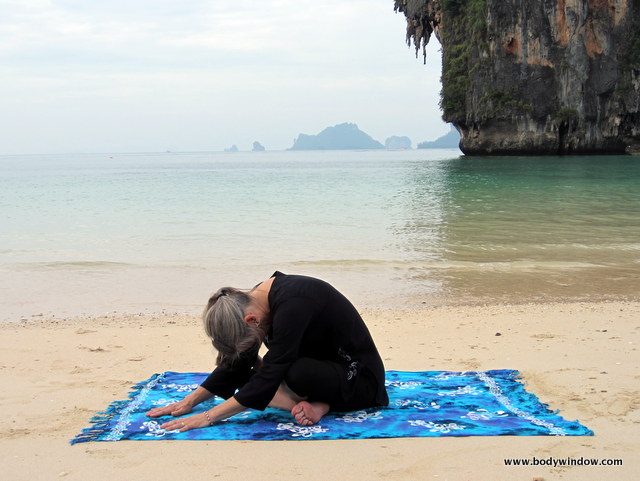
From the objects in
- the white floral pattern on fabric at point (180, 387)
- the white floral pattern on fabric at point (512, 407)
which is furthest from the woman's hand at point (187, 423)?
the white floral pattern on fabric at point (512, 407)

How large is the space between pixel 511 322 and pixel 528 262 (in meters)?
4.01

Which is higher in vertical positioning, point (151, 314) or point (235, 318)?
point (235, 318)

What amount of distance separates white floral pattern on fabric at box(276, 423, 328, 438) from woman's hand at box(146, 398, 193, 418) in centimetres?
52

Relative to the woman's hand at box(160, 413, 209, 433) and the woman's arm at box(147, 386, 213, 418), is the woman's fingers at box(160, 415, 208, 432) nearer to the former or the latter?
the woman's hand at box(160, 413, 209, 433)

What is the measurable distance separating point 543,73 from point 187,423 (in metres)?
44.5

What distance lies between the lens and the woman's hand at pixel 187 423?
131 inches

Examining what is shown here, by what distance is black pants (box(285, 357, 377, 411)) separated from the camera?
331 cm

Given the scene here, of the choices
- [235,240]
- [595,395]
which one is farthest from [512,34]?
[595,395]

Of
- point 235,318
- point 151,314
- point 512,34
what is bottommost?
point 151,314

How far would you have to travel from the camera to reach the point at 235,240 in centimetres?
1293

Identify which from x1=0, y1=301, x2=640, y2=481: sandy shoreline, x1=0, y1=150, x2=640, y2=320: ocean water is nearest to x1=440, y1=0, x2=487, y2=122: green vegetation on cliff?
x1=0, y1=150, x2=640, y2=320: ocean water

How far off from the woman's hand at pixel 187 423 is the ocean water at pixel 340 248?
4.29m

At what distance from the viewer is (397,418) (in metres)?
3.46

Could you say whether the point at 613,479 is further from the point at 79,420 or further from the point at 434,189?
the point at 434,189
